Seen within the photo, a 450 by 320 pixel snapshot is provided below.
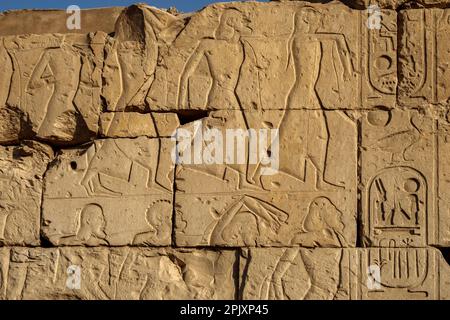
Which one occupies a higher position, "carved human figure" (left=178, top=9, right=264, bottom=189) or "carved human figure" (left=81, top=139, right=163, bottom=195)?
"carved human figure" (left=178, top=9, right=264, bottom=189)

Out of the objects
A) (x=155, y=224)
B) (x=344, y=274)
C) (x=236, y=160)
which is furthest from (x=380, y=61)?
(x=155, y=224)

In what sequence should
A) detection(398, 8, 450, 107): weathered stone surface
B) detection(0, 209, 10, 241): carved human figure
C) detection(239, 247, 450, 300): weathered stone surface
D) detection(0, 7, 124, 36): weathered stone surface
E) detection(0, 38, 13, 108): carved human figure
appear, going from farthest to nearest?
detection(0, 7, 124, 36): weathered stone surface
detection(0, 38, 13, 108): carved human figure
detection(0, 209, 10, 241): carved human figure
detection(398, 8, 450, 107): weathered stone surface
detection(239, 247, 450, 300): weathered stone surface

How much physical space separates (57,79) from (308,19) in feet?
7.19

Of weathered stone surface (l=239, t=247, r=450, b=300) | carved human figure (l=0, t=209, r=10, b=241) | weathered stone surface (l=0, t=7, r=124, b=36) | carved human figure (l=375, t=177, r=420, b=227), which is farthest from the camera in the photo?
weathered stone surface (l=0, t=7, r=124, b=36)

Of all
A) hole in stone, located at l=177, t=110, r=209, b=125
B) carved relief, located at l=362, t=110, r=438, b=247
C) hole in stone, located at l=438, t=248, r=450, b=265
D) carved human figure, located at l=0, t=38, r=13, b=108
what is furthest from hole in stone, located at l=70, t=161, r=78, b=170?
hole in stone, located at l=438, t=248, r=450, b=265

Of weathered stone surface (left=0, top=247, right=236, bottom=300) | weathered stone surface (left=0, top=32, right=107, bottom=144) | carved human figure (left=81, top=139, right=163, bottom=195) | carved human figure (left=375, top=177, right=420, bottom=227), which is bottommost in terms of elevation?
weathered stone surface (left=0, top=247, right=236, bottom=300)

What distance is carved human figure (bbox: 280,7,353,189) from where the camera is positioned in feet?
25.5

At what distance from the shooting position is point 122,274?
7.86 metres

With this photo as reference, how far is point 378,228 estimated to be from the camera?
759cm

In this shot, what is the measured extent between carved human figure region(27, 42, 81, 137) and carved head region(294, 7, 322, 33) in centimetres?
190

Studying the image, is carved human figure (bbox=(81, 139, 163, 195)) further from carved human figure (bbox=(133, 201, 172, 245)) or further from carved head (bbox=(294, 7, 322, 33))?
carved head (bbox=(294, 7, 322, 33))

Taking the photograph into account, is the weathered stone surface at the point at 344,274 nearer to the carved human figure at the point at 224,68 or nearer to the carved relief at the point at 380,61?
the carved human figure at the point at 224,68
